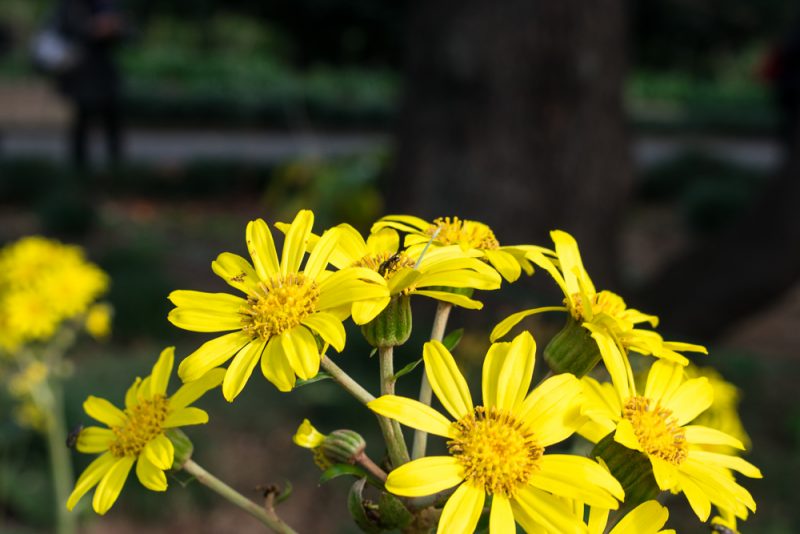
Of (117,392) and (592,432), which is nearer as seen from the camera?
(592,432)

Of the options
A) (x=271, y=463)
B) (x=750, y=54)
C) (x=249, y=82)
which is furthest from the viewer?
(x=750, y=54)

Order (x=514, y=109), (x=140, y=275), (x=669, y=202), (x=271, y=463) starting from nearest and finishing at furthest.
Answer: (x=271, y=463) < (x=514, y=109) < (x=140, y=275) < (x=669, y=202)

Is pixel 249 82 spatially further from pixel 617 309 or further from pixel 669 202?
pixel 617 309

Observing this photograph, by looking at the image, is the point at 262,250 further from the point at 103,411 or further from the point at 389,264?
the point at 103,411

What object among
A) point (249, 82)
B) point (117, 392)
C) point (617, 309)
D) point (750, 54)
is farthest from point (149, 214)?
point (750, 54)

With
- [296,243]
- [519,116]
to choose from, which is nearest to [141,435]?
[296,243]

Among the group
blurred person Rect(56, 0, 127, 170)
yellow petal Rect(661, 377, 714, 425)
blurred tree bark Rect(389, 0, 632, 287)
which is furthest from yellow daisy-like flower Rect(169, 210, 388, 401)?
blurred person Rect(56, 0, 127, 170)

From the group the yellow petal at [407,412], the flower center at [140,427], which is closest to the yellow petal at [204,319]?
the flower center at [140,427]
